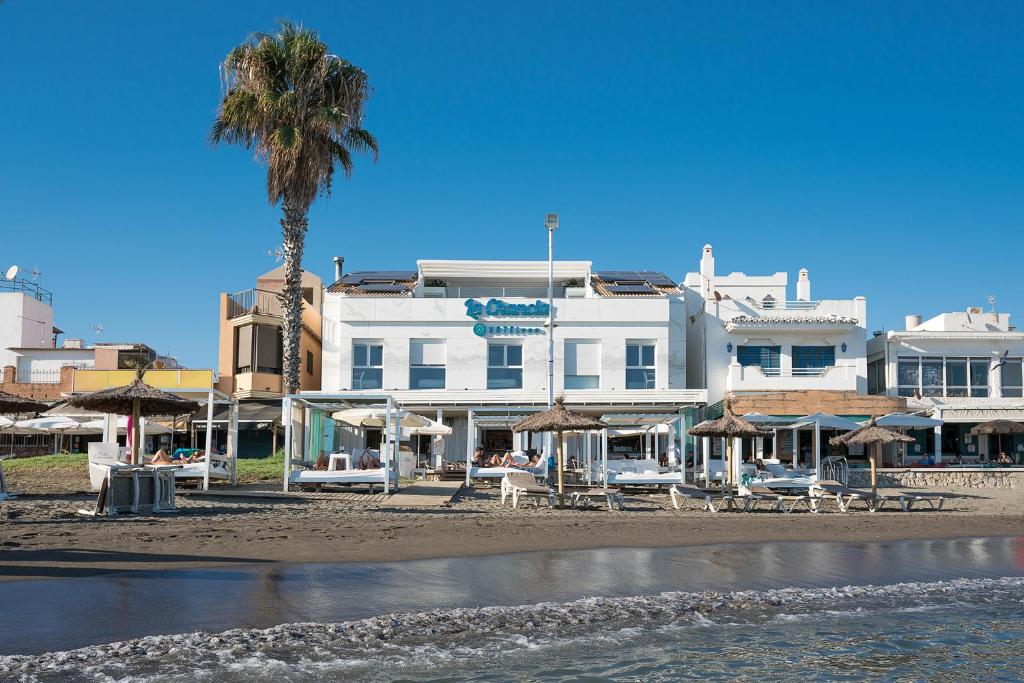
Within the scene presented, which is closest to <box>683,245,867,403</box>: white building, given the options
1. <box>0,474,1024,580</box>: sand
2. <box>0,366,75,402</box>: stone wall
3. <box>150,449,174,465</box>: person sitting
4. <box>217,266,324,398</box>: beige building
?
<box>0,474,1024,580</box>: sand

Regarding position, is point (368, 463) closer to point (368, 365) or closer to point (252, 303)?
point (368, 365)

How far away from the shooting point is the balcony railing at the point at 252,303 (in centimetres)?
3375

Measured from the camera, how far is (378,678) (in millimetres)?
6770

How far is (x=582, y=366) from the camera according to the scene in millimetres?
32750

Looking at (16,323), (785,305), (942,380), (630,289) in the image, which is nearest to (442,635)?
(630,289)

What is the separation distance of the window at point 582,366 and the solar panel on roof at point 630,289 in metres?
3.02

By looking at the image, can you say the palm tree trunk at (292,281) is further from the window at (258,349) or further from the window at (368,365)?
the window at (258,349)

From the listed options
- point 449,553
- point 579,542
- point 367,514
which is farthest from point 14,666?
point 367,514

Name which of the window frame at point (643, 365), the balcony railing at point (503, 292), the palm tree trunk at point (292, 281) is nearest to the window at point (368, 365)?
the balcony railing at point (503, 292)

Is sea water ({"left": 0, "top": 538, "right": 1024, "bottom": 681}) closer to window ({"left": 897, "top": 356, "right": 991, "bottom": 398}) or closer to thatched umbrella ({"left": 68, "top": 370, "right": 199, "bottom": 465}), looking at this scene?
thatched umbrella ({"left": 68, "top": 370, "right": 199, "bottom": 465})

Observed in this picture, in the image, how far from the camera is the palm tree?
24656mm

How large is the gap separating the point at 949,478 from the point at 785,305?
9448 millimetres

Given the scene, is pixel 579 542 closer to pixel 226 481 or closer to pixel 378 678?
pixel 378 678

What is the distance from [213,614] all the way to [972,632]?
23.9ft
